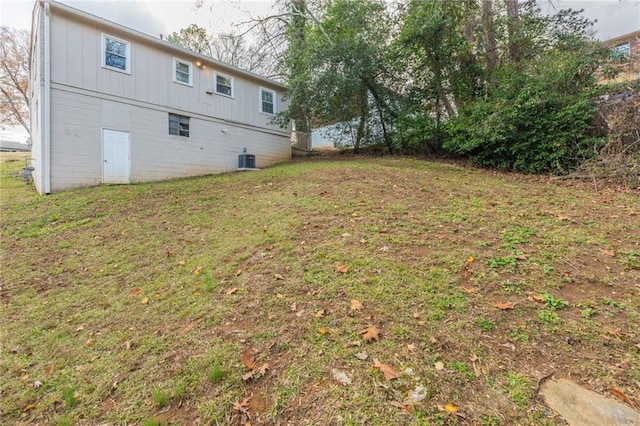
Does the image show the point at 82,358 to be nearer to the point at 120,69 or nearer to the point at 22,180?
the point at 120,69

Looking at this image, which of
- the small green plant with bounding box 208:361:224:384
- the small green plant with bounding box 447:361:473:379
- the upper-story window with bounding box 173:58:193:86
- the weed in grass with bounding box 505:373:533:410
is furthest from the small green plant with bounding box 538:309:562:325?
the upper-story window with bounding box 173:58:193:86

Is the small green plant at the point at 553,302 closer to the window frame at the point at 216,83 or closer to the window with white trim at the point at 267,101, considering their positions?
the window frame at the point at 216,83

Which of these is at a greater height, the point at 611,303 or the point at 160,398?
the point at 611,303

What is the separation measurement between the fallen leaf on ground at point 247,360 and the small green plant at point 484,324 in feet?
5.27

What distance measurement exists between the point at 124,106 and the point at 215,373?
1039cm

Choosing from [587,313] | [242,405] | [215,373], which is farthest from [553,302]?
[215,373]

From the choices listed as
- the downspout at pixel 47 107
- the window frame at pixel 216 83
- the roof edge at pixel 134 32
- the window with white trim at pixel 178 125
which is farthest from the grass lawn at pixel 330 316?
the window frame at pixel 216 83

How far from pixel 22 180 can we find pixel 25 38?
15332 mm

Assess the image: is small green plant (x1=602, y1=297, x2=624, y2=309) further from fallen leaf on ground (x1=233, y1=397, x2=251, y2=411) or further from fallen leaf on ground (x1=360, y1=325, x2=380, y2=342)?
fallen leaf on ground (x1=233, y1=397, x2=251, y2=411)

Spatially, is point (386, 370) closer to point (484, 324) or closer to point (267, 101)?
point (484, 324)

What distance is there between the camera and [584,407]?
1674mm

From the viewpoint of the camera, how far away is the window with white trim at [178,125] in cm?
1109

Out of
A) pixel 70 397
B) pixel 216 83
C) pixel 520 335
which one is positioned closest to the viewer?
pixel 70 397

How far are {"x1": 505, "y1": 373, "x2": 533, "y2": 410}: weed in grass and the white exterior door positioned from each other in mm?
10845
